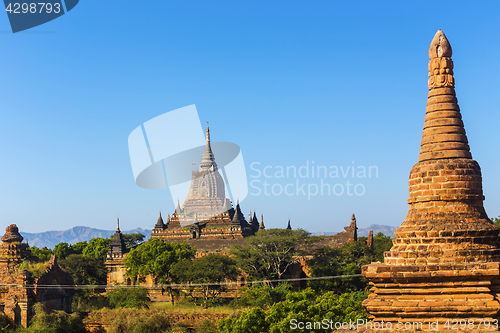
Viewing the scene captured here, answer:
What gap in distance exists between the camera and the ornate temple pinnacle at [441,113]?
10.7m

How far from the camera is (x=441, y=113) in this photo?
35.8 ft

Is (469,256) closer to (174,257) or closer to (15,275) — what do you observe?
(15,275)

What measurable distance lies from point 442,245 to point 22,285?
35984 millimetres

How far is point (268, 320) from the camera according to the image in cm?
2958

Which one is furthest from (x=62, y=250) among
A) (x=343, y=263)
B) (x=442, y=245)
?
(x=442, y=245)

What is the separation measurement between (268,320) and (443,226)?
2088 centimetres

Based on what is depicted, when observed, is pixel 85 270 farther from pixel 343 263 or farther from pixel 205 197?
pixel 343 263

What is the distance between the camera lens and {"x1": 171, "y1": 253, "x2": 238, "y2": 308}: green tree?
165ft

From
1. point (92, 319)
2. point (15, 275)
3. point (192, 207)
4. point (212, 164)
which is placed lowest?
point (92, 319)

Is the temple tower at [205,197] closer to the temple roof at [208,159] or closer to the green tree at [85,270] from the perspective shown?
the temple roof at [208,159]

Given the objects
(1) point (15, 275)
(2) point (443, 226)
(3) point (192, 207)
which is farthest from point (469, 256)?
(3) point (192, 207)

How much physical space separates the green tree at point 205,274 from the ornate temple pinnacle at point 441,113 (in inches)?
1574

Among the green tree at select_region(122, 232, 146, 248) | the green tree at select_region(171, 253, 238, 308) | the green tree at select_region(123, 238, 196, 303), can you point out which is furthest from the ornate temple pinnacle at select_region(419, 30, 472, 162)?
the green tree at select_region(122, 232, 146, 248)

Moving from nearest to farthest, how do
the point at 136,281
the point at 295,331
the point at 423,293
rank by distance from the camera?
the point at 423,293 < the point at 295,331 < the point at 136,281
